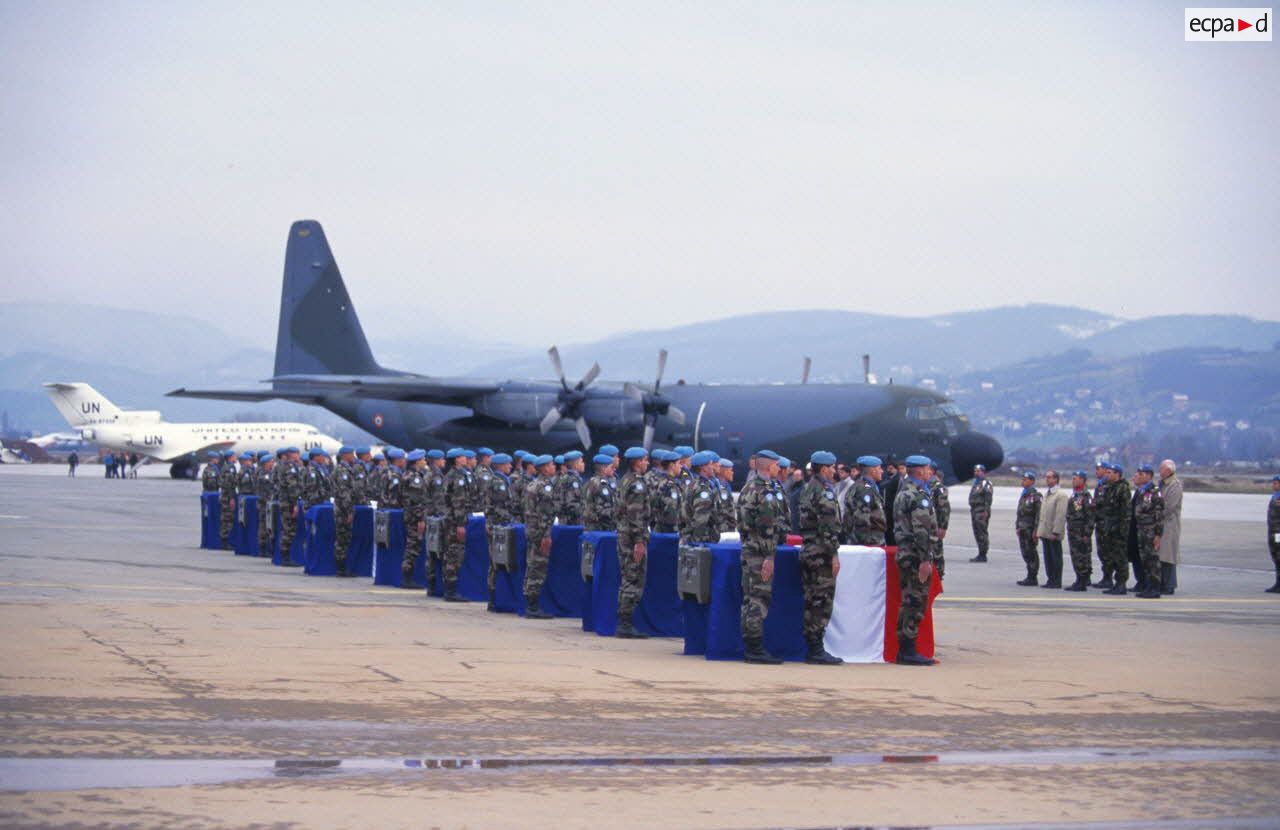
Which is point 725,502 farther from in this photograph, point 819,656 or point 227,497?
point 227,497

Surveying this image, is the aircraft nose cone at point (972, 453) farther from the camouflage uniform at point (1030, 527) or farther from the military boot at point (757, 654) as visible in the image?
the military boot at point (757, 654)

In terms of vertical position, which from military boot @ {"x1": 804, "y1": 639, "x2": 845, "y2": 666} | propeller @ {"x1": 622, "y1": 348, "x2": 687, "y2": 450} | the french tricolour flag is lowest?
military boot @ {"x1": 804, "y1": 639, "x2": 845, "y2": 666}

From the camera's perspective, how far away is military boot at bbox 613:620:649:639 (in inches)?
566

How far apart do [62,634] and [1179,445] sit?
139 metres

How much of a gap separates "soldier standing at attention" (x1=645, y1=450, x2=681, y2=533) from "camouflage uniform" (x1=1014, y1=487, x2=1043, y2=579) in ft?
27.6

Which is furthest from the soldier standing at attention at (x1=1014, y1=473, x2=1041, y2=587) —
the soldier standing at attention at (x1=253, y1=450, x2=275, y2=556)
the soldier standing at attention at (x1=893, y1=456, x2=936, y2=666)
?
the soldier standing at attention at (x1=253, y1=450, x2=275, y2=556)

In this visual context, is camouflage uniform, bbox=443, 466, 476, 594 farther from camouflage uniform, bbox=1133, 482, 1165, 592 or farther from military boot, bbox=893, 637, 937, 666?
camouflage uniform, bbox=1133, 482, 1165, 592

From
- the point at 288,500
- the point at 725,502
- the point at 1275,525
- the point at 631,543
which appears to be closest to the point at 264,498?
the point at 288,500

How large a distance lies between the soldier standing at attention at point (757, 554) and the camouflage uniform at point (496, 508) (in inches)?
169

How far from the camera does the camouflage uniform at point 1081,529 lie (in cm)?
2081

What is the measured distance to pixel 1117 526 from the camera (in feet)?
66.5

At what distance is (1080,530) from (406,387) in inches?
796

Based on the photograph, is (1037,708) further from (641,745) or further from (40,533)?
(40,533)

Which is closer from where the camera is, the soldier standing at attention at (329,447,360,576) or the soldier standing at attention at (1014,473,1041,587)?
the soldier standing at attention at (329,447,360,576)
